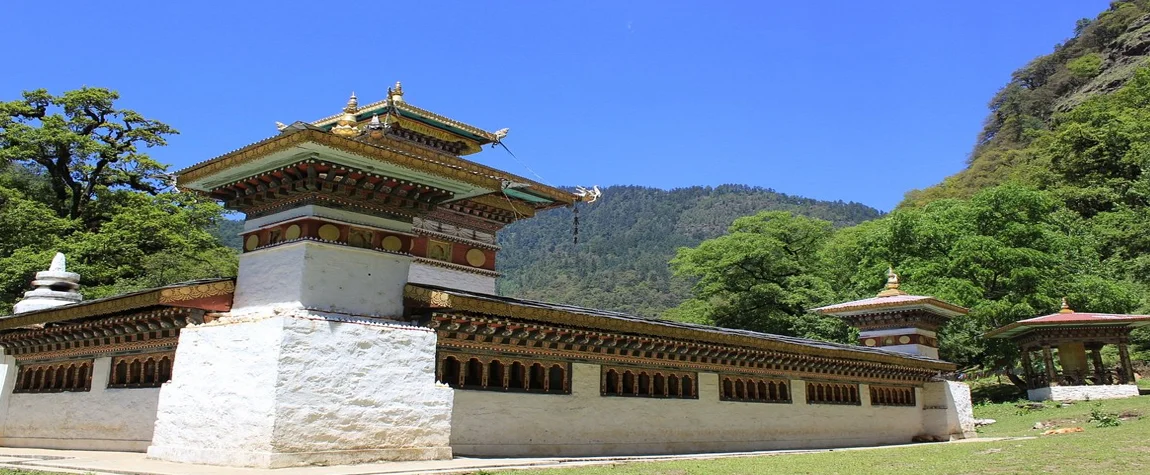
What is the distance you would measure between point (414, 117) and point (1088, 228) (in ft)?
125

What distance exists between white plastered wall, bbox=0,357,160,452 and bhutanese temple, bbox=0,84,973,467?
0.04 meters

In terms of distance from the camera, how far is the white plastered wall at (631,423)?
475 inches

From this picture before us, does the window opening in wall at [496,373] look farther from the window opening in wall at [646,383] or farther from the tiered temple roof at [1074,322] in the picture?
the tiered temple roof at [1074,322]

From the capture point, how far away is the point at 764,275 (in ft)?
144

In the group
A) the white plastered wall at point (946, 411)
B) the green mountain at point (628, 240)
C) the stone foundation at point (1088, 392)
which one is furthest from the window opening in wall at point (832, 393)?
the green mountain at point (628, 240)

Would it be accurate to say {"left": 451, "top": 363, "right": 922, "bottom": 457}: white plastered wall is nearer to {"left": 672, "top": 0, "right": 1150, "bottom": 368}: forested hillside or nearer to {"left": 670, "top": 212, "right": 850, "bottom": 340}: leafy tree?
{"left": 672, "top": 0, "right": 1150, "bottom": 368}: forested hillside

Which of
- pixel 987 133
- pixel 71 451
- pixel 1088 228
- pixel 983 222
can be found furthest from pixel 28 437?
pixel 987 133

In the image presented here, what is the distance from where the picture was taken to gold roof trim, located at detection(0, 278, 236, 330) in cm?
1107

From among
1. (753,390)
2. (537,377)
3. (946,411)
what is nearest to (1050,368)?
(946,411)

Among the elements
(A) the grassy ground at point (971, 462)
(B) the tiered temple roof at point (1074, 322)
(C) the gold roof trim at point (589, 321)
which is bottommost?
(A) the grassy ground at point (971, 462)

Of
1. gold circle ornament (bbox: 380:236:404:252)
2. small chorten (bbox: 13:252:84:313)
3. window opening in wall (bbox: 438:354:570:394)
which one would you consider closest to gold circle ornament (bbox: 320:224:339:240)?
gold circle ornament (bbox: 380:236:404:252)

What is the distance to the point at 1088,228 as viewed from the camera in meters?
43.6

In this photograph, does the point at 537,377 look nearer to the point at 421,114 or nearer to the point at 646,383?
the point at 646,383

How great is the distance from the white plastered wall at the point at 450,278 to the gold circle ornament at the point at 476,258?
0.27 meters
